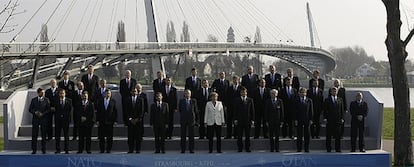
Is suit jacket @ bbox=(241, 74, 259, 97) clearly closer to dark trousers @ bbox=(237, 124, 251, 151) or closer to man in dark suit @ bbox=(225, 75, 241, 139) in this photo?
man in dark suit @ bbox=(225, 75, 241, 139)

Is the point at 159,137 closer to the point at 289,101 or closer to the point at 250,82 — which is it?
the point at 250,82

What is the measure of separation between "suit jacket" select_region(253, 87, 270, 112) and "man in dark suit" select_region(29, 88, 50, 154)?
3.87 meters

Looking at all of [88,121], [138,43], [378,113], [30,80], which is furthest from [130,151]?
[138,43]

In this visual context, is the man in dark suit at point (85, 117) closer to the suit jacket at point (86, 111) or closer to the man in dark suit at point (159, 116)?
the suit jacket at point (86, 111)

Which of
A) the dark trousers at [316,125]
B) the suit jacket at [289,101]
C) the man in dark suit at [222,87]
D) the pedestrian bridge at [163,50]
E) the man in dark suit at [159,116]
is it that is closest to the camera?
the man in dark suit at [159,116]

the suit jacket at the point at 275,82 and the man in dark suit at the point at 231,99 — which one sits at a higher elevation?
the suit jacket at the point at 275,82

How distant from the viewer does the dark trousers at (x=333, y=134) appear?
11.1m

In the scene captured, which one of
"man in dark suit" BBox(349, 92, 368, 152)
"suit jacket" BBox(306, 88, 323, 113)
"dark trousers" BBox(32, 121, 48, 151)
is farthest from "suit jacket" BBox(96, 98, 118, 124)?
"man in dark suit" BBox(349, 92, 368, 152)

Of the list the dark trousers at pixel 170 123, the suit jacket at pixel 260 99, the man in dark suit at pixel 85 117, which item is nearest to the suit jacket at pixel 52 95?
the man in dark suit at pixel 85 117

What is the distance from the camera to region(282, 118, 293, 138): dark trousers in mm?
11539

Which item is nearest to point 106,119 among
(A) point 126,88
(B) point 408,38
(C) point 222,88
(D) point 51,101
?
(A) point 126,88

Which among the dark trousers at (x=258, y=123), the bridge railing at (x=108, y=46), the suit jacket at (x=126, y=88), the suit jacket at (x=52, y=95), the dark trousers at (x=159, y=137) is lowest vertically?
the dark trousers at (x=159, y=137)

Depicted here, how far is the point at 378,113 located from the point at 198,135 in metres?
3.56

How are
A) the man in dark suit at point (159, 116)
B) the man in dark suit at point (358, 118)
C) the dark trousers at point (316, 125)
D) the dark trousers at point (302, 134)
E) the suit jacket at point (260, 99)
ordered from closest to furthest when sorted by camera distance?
the man in dark suit at point (159, 116)
the man in dark suit at point (358, 118)
the dark trousers at point (302, 134)
the suit jacket at point (260, 99)
the dark trousers at point (316, 125)
